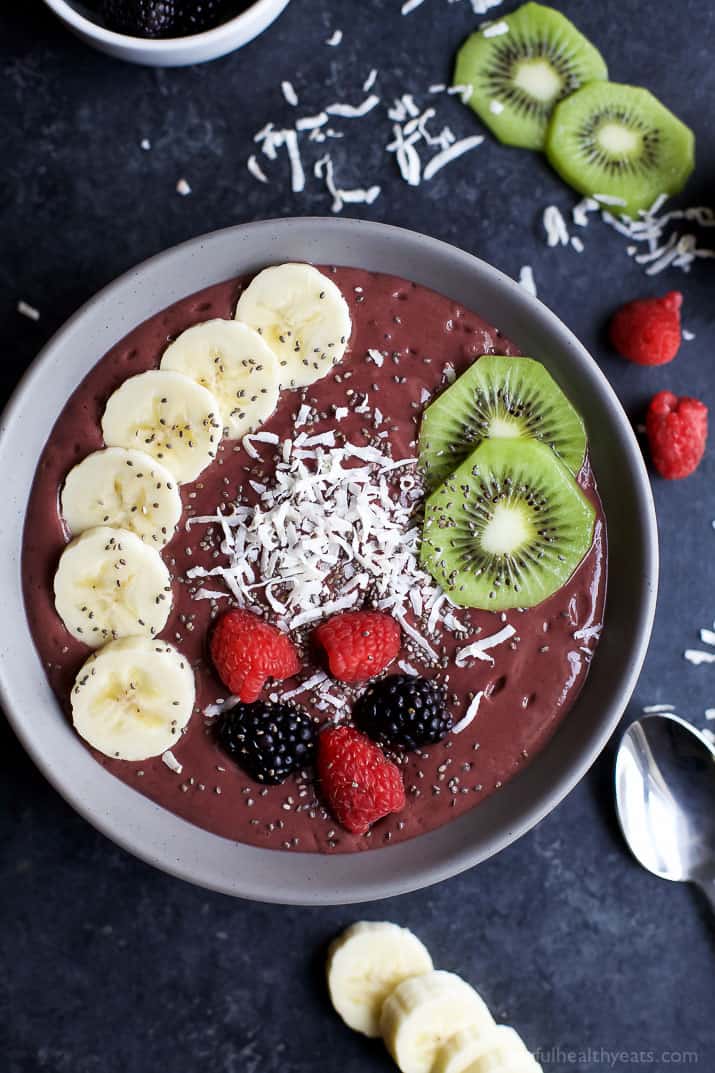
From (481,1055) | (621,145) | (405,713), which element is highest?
(621,145)

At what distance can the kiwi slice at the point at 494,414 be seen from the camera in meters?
2.30

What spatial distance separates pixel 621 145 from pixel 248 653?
162cm

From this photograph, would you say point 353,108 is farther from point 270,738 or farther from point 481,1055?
point 481,1055

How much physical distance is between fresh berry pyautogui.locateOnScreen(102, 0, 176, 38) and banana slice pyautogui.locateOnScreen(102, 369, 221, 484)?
0.77 metres

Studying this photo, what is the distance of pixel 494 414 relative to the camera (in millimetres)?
2326

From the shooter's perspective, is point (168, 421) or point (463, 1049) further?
point (463, 1049)

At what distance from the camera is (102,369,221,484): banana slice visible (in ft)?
7.32

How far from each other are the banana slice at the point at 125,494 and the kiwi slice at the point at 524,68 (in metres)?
1.26

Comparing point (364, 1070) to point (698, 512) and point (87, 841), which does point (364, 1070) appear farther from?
point (698, 512)

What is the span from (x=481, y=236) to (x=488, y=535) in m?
0.81

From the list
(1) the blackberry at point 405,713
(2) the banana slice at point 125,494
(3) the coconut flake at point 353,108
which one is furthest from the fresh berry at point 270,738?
(3) the coconut flake at point 353,108

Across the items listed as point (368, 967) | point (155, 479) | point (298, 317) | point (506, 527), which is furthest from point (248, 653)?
point (368, 967)

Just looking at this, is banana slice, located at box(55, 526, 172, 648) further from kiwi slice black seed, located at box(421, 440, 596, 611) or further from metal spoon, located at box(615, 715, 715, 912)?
metal spoon, located at box(615, 715, 715, 912)


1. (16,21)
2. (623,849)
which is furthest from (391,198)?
(623,849)
